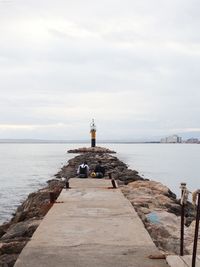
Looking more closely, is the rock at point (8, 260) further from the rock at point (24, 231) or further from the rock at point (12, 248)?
the rock at point (24, 231)

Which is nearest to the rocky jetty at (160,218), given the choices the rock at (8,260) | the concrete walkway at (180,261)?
the concrete walkway at (180,261)

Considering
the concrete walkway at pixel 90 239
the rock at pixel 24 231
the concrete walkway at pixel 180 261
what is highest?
the concrete walkway at pixel 180 261

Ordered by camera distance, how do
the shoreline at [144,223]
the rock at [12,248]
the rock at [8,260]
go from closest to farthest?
the rock at [8,260] → the rock at [12,248] → the shoreline at [144,223]

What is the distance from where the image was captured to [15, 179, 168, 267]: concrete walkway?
5.37 m

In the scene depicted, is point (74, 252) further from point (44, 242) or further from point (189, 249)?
point (189, 249)

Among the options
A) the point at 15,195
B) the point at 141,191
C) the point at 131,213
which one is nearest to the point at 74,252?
the point at 131,213

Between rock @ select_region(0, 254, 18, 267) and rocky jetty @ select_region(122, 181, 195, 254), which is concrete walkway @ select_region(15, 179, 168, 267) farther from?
rocky jetty @ select_region(122, 181, 195, 254)

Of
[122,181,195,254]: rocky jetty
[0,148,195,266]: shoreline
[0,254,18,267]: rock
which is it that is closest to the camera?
[0,254,18,267]: rock

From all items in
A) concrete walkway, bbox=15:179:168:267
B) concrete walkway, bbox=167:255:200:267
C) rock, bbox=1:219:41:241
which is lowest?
rock, bbox=1:219:41:241

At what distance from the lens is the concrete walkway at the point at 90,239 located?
5367mm

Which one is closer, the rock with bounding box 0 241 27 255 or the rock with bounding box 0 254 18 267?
the rock with bounding box 0 254 18 267

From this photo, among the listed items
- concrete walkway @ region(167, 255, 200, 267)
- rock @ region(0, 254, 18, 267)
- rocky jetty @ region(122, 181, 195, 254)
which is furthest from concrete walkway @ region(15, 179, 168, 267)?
rocky jetty @ region(122, 181, 195, 254)

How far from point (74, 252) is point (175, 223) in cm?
393

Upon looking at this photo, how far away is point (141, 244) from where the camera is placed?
613cm
